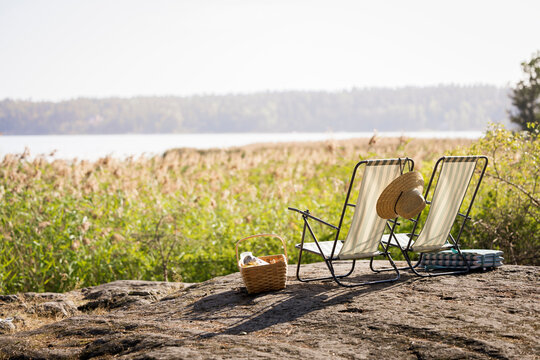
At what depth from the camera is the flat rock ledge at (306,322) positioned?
9.78 feet

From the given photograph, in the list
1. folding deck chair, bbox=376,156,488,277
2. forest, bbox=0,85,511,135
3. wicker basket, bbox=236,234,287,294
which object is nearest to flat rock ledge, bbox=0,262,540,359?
wicker basket, bbox=236,234,287,294

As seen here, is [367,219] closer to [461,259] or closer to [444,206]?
[444,206]

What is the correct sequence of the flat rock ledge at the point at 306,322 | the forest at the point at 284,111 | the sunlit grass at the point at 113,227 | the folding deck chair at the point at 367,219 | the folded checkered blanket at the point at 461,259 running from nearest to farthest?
the flat rock ledge at the point at 306,322 → the folding deck chair at the point at 367,219 → the folded checkered blanket at the point at 461,259 → the sunlit grass at the point at 113,227 → the forest at the point at 284,111

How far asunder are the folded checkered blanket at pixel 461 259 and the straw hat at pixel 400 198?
0.80m

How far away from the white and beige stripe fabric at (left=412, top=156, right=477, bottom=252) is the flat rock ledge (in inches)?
12.1

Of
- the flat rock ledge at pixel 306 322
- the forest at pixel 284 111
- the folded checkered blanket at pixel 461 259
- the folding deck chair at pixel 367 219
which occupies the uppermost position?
the forest at pixel 284 111

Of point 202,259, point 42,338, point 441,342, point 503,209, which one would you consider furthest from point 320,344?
point 503,209

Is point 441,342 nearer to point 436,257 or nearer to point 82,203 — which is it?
point 436,257

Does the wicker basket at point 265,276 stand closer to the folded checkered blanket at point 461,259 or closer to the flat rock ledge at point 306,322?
the flat rock ledge at point 306,322

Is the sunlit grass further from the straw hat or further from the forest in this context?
the forest

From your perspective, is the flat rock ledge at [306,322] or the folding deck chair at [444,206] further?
the folding deck chair at [444,206]

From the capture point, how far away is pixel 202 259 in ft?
21.3

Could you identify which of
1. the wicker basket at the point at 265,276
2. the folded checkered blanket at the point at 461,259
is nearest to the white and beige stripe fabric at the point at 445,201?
the folded checkered blanket at the point at 461,259

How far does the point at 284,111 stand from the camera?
6181cm
